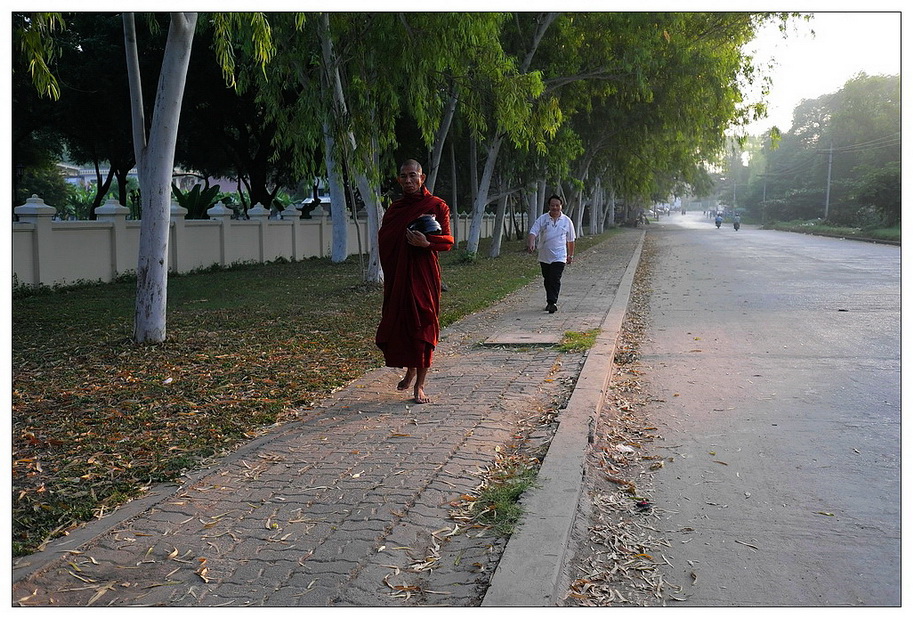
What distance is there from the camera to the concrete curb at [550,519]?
352cm

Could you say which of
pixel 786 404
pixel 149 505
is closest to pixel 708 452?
pixel 786 404

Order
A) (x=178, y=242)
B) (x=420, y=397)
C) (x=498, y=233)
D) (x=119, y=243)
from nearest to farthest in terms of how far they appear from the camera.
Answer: (x=420, y=397) < (x=119, y=243) < (x=178, y=242) < (x=498, y=233)

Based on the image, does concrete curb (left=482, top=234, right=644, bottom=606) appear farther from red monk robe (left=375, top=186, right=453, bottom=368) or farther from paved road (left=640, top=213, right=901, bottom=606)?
red monk robe (left=375, top=186, right=453, bottom=368)

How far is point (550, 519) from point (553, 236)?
8.46 m

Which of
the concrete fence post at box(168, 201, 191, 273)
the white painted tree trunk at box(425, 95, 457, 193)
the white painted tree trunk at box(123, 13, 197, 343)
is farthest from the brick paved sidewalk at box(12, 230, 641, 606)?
the concrete fence post at box(168, 201, 191, 273)

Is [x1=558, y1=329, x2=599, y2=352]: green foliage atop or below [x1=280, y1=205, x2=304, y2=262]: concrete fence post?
below

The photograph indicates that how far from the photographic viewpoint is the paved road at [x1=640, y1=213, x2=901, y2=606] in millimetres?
3838

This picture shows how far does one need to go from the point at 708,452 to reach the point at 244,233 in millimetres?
18409

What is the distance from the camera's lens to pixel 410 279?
21.9ft

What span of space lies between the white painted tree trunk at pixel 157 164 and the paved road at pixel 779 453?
17.6ft

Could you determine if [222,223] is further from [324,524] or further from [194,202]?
[324,524]

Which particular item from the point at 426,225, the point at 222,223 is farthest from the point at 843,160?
the point at 426,225

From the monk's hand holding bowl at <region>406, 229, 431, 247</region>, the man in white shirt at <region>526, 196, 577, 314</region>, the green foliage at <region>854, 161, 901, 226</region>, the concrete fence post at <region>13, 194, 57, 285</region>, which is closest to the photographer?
the monk's hand holding bowl at <region>406, 229, 431, 247</region>

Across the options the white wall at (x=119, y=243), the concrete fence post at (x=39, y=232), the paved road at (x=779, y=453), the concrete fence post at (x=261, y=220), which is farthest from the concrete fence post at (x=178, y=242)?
the paved road at (x=779, y=453)
